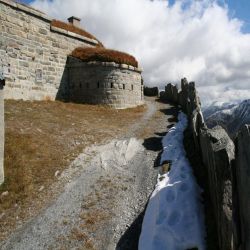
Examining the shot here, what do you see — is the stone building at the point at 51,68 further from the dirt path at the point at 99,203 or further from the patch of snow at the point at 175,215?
the patch of snow at the point at 175,215

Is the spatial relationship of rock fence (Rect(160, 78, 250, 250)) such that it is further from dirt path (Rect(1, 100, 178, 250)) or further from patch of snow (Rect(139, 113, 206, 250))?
dirt path (Rect(1, 100, 178, 250))

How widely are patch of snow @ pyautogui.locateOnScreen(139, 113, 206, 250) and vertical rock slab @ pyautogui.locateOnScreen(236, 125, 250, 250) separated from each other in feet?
8.94

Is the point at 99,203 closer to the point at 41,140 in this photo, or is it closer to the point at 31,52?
the point at 41,140

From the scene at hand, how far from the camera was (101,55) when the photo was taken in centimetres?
2825

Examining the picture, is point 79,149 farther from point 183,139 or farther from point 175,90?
point 175,90

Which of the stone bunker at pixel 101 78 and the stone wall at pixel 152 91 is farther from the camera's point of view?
the stone wall at pixel 152 91

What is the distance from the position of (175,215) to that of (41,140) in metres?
9.16

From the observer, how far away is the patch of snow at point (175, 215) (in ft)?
30.7

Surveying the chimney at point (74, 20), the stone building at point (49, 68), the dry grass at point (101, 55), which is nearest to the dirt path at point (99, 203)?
the stone building at point (49, 68)

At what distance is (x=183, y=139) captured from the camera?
17938 millimetres

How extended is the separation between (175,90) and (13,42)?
56.4 feet

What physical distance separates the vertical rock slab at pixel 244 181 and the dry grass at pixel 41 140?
26.2 feet

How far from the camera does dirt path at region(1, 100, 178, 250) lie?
10.5 meters

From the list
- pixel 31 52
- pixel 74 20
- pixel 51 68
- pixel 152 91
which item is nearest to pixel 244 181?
pixel 31 52
